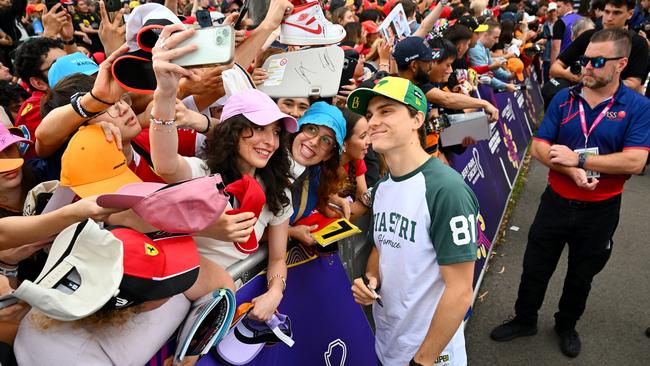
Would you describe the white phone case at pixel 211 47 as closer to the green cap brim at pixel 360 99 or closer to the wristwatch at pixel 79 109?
the wristwatch at pixel 79 109

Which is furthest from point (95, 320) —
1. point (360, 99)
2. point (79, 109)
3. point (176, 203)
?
point (360, 99)

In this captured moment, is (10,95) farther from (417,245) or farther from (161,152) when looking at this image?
(417,245)

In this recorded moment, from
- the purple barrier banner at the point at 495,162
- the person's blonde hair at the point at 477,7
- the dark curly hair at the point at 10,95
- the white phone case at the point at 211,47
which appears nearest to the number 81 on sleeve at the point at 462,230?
the white phone case at the point at 211,47

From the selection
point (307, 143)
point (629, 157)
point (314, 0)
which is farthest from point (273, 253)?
point (629, 157)

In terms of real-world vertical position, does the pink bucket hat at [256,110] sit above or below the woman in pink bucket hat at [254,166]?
above

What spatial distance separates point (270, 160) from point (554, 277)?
11.6 feet

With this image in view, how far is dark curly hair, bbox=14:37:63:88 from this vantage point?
3139 millimetres

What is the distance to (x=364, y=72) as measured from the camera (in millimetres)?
4918

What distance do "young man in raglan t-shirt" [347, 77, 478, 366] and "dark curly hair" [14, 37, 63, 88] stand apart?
2.29m

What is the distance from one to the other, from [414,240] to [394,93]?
690 millimetres

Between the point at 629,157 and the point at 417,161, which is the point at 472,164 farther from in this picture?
the point at 417,161

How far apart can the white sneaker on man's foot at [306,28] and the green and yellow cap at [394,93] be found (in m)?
1.01

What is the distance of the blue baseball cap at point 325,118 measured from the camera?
262 centimetres

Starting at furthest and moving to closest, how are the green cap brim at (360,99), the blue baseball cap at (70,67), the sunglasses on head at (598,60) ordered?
the sunglasses on head at (598,60), the blue baseball cap at (70,67), the green cap brim at (360,99)
